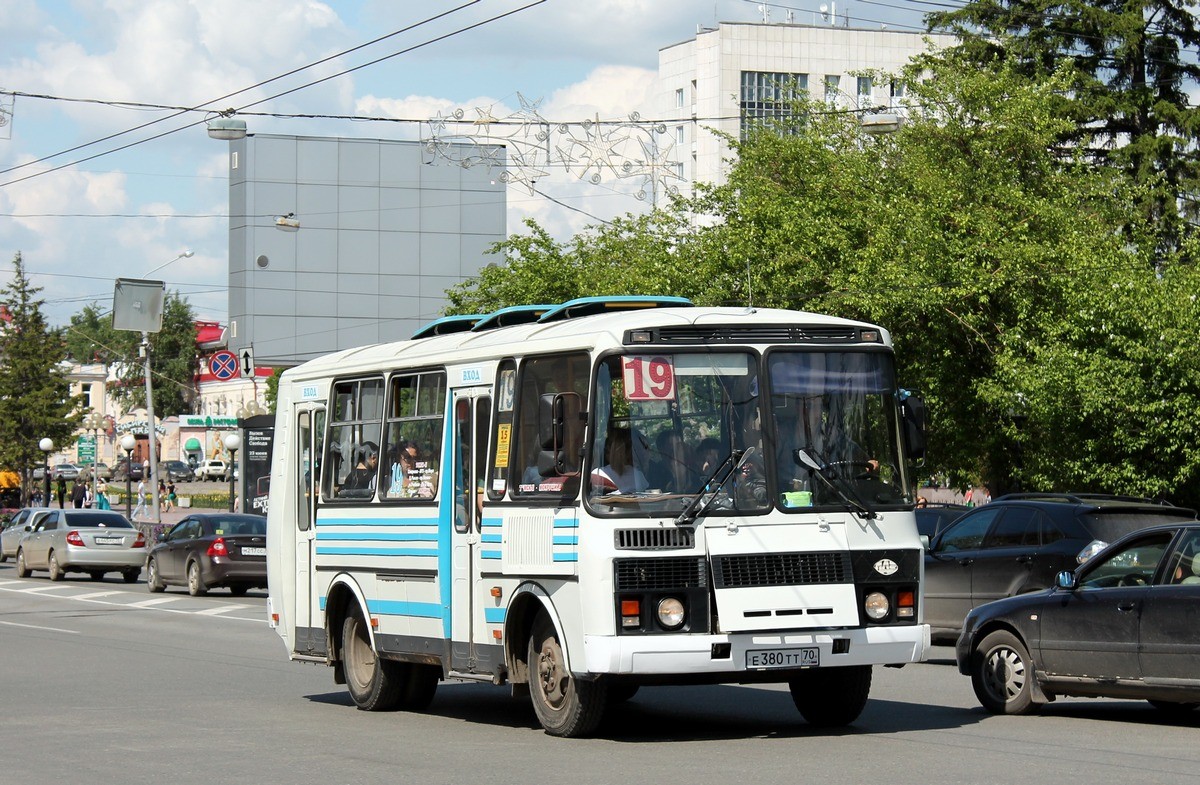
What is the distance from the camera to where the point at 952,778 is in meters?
9.22

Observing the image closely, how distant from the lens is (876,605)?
11.1 meters

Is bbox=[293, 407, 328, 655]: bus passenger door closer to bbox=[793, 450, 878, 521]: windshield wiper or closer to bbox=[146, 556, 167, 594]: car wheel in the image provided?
bbox=[793, 450, 878, 521]: windshield wiper

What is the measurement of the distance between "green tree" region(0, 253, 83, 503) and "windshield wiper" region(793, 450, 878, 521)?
243 ft

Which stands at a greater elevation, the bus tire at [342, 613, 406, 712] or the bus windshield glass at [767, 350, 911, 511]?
the bus windshield glass at [767, 350, 911, 511]

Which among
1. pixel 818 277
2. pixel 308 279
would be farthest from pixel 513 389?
pixel 308 279

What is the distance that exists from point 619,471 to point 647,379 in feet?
2.02

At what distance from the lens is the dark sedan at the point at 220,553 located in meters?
31.2

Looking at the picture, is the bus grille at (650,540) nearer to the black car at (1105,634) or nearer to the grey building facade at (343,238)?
the black car at (1105,634)

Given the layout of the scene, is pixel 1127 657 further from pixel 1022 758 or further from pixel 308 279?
pixel 308 279

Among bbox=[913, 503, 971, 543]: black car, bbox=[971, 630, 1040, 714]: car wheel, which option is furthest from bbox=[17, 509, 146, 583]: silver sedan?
bbox=[971, 630, 1040, 714]: car wheel

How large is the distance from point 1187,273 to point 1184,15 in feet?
66.5

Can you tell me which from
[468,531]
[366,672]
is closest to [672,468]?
[468,531]

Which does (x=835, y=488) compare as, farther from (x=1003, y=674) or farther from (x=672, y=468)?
(x=1003, y=674)

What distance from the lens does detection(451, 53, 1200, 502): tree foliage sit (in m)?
26.0
